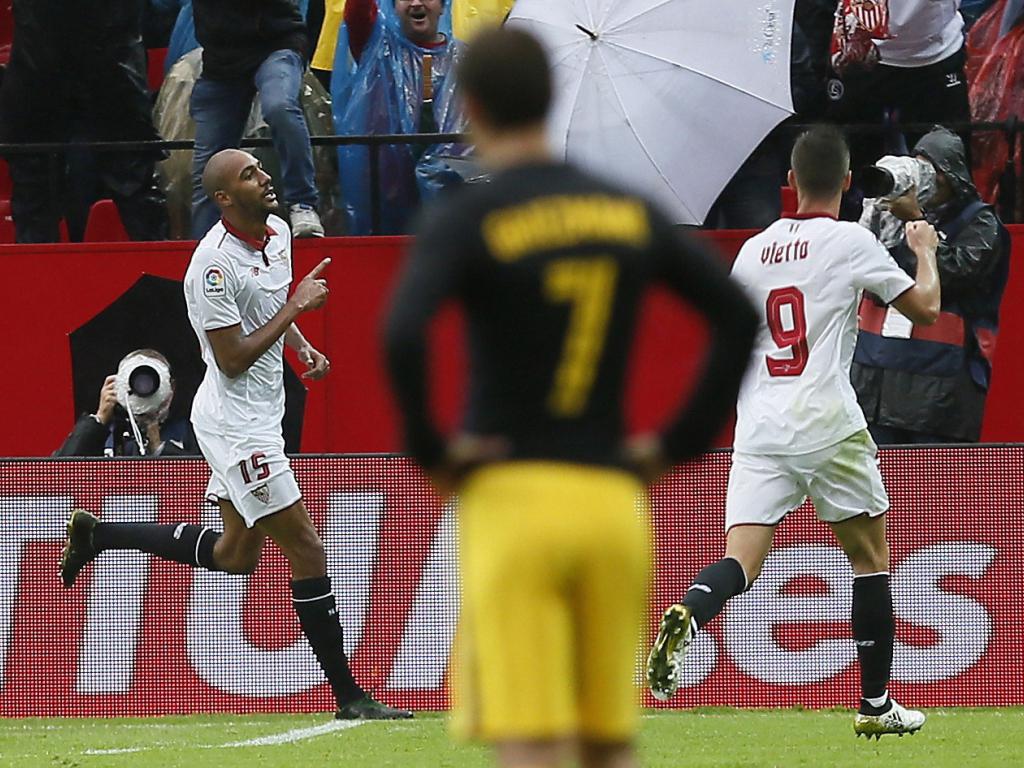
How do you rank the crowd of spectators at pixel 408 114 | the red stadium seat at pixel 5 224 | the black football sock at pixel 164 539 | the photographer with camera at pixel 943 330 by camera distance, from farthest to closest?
the red stadium seat at pixel 5 224
the crowd of spectators at pixel 408 114
the photographer with camera at pixel 943 330
the black football sock at pixel 164 539

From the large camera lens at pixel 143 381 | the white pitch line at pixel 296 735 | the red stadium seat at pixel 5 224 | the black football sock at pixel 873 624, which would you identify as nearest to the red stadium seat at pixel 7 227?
the red stadium seat at pixel 5 224

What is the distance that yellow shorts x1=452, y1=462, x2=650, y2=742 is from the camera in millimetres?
3783

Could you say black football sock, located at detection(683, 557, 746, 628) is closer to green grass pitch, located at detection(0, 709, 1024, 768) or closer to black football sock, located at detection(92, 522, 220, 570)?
green grass pitch, located at detection(0, 709, 1024, 768)

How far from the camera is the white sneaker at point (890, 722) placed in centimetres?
773

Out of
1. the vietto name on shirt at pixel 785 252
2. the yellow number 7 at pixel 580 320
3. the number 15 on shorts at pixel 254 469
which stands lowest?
the number 15 on shorts at pixel 254 469

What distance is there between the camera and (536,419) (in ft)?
12.8

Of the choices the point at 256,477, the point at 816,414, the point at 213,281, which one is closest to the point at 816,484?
the point at 816,414

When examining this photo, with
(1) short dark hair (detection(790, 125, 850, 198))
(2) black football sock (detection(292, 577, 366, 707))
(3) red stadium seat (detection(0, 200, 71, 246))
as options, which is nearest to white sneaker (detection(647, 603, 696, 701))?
(1) short dark hair (detection(790, 125, 850, 198))

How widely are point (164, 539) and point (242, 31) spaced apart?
10.1 ft

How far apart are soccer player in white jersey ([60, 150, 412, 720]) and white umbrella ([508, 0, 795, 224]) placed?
2.03m

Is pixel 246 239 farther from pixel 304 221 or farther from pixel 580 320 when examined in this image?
pixel 580 320

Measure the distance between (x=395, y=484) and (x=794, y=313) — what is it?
2.60 m

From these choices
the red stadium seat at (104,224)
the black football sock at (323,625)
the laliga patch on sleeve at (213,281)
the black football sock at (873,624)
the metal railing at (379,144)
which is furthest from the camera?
the red stadium seat at (104,224)

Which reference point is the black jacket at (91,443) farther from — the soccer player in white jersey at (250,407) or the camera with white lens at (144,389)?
the soccer player in white jersey at (250,407)
